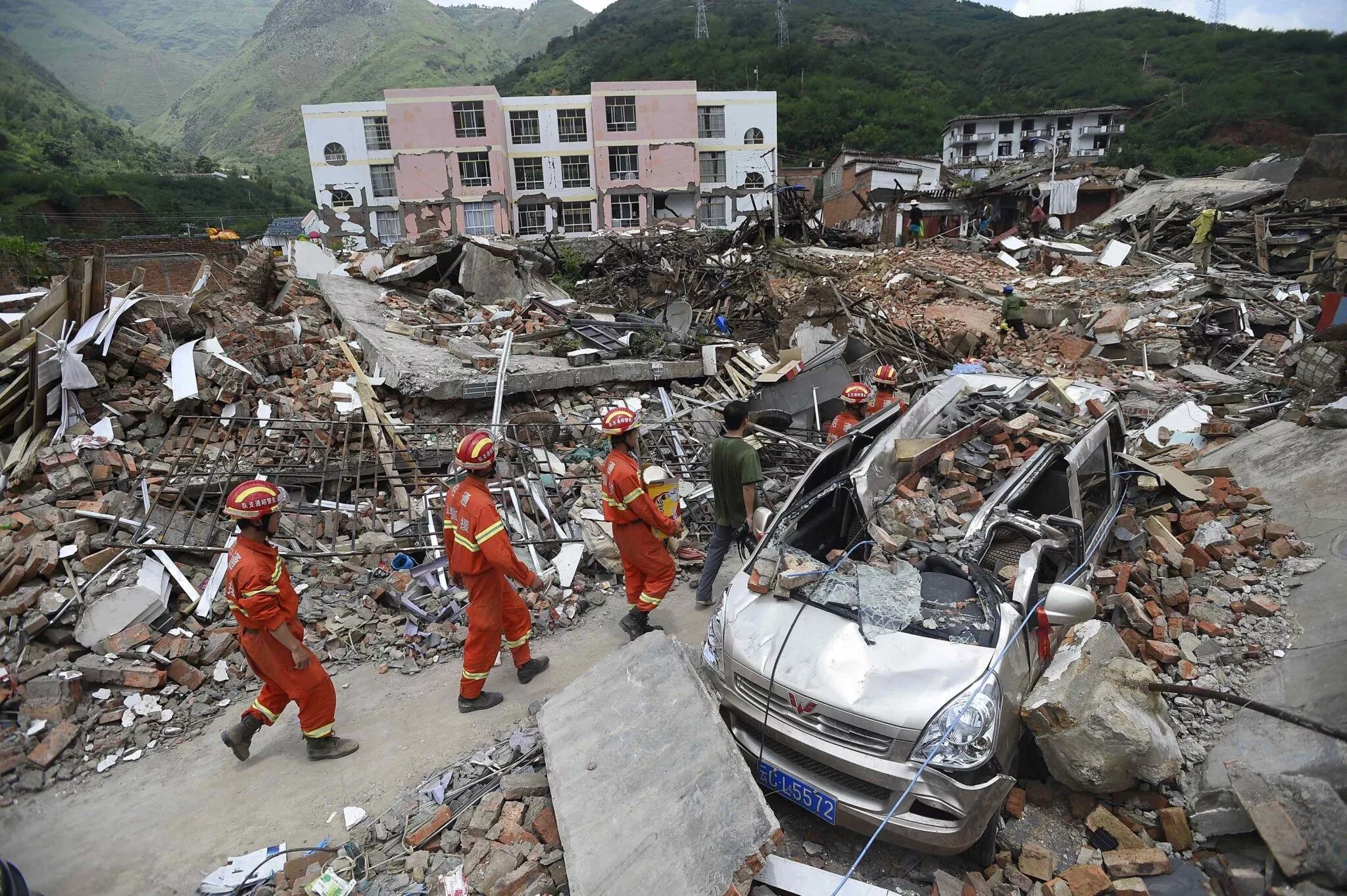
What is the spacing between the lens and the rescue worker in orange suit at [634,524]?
4.43m

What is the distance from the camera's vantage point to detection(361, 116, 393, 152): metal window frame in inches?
1496

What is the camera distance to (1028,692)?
3.09 m

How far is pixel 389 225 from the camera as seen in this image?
3994 centimetres

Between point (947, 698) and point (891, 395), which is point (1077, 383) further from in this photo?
point (947, 698)

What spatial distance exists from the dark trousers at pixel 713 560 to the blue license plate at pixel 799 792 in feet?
7.20

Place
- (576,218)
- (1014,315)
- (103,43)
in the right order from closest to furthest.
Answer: (103,43), (1014,315), (576,218)

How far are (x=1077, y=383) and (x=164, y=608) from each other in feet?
24.9

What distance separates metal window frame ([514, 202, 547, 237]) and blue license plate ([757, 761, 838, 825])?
41.6 meters

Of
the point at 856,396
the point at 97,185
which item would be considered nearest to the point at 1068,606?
the point at 856,396

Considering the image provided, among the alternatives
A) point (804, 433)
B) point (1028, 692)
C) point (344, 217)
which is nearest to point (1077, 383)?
point (804, 433)

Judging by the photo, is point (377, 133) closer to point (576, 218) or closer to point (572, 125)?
point (572, 125)

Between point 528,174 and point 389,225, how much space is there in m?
9.02

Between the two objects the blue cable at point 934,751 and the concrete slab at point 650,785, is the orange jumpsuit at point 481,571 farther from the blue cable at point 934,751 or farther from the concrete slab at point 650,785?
the blue cable at point 934,751

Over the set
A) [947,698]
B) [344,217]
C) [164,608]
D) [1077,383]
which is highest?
[344,217]
